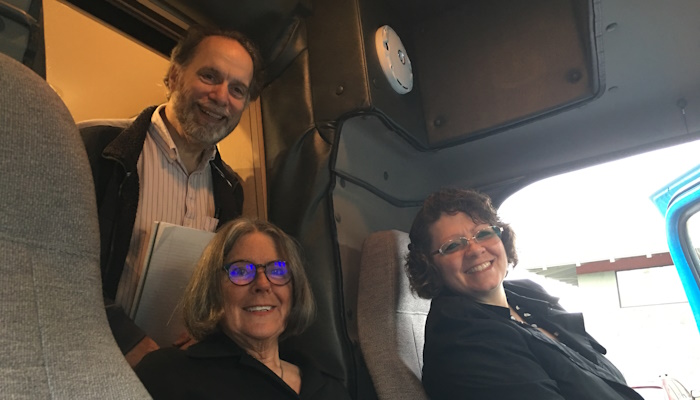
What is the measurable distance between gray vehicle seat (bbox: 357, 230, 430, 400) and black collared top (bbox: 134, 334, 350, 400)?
0.98 feet

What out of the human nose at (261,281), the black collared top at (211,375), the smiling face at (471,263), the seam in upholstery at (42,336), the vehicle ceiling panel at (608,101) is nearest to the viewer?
the seam in upholstery at (42,336)

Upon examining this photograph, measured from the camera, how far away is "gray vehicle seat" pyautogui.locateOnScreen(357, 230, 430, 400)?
1.70 metres

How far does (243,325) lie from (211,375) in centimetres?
18

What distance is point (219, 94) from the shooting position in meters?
1.80

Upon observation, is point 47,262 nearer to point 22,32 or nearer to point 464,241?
point 22,32

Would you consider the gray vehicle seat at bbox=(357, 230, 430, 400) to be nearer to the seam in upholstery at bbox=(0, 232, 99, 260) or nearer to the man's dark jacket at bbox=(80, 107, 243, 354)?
the man's dark jacket at bbox=(80, 107, 243, 354)

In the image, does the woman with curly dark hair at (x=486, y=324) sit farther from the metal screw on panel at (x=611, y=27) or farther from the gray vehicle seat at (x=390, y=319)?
the metal screw on panel at (x=611, y=27)

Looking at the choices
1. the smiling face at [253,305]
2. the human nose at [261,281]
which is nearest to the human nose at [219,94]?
the smiling face at [253,305]

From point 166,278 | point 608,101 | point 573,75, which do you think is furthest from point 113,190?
point 608,101

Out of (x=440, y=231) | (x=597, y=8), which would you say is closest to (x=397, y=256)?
(x=440, y=231)

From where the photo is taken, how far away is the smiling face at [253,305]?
151cm

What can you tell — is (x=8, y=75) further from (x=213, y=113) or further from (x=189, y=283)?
(x=213, y=113)

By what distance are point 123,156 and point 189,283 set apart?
42 cm

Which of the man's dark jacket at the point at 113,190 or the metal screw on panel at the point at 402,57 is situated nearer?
the man's dark jacket at the point at 113,190
